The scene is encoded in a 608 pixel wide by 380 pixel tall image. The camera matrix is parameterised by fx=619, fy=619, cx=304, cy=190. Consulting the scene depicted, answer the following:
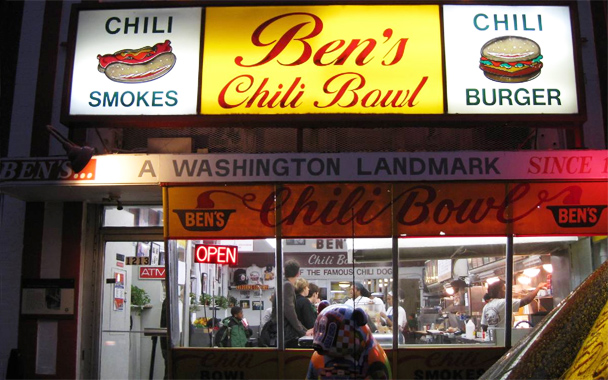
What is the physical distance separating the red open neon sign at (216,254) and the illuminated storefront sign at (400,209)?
0.84ft

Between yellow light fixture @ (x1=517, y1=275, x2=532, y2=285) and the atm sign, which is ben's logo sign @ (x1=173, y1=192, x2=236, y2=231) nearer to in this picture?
the atm sign

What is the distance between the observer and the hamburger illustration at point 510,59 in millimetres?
9719

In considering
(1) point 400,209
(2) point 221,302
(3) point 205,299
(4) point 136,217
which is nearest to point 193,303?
(3) point 205,299

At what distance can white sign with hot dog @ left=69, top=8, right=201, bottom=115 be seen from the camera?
381 inches

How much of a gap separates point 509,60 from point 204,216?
536 centimetres

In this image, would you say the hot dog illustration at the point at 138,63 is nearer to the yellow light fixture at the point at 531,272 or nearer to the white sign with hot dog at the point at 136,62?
the white sign with hot dog at the point at 136,62

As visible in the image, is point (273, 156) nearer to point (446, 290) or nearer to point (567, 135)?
point (446, 290)

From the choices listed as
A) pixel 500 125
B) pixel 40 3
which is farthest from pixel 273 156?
pixel 40 3

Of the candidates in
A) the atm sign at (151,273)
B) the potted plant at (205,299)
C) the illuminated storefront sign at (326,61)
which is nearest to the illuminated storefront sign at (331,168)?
the illuminated storefront sign at (326,61)

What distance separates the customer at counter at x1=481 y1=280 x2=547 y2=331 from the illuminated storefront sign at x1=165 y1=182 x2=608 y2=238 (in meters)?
0.81

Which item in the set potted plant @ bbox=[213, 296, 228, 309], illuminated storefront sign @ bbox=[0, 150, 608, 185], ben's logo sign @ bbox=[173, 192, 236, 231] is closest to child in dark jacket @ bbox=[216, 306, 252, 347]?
potted plant @ bbox=[213, 296, 228, 309]

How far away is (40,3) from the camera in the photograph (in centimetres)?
1100

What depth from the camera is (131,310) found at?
10.7 m

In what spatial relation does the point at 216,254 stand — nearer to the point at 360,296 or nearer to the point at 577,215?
the point at 360,296
